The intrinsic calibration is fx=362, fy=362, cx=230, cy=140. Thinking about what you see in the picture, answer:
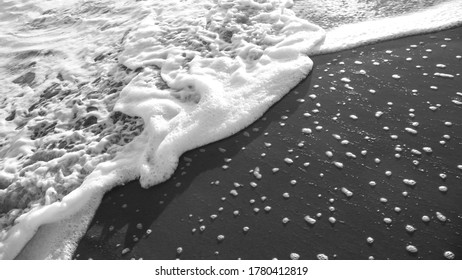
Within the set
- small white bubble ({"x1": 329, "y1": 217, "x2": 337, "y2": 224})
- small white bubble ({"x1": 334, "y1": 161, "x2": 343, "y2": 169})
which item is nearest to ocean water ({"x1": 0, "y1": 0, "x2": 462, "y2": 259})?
small white bubble ({"x1": 334, "y1": 161, "x2": 343, "y2": 169})

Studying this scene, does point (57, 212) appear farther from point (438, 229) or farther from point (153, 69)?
point (438, 229)

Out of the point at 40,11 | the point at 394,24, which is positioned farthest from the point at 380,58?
the point at 40,11

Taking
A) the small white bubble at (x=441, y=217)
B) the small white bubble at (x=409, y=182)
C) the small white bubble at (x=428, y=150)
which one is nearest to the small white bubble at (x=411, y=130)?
the small white bubble at (x=428, y=150)

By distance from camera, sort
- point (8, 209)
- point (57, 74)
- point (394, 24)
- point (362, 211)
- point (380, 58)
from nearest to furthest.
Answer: point (362, 211) → point (8, 209) → point (380, 58) → point (394, 24) → point (57, 74)

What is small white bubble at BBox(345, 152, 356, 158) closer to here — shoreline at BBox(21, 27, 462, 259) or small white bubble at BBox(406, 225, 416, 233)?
shoreline at BBox(21, 27, 462, 259)

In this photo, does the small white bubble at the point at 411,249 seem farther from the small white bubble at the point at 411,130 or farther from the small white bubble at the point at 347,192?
the small white bubble at the point at 411,130

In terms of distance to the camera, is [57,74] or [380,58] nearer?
[380,58]
